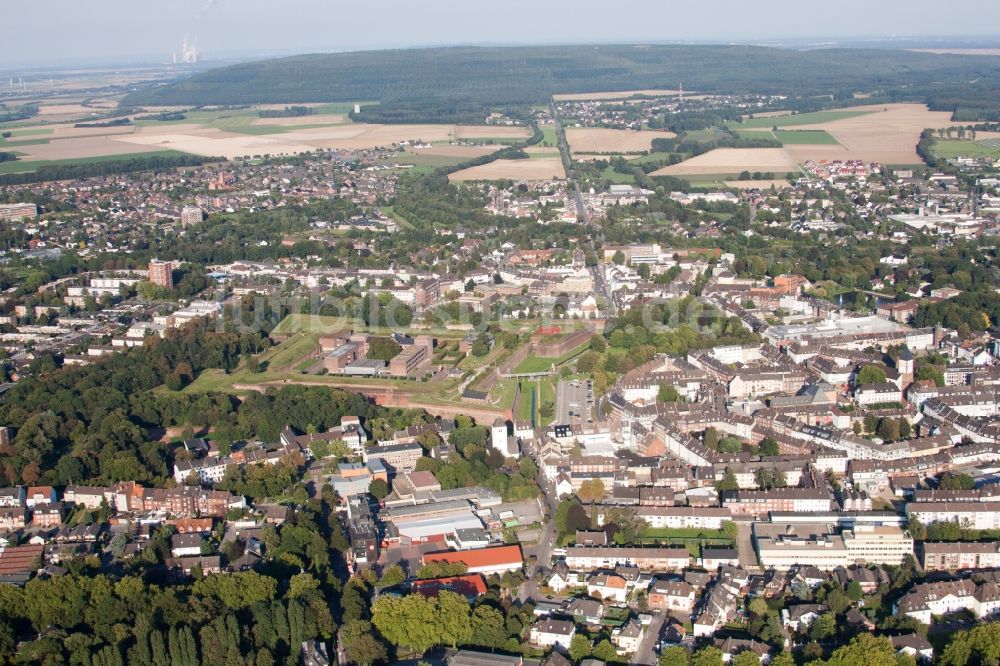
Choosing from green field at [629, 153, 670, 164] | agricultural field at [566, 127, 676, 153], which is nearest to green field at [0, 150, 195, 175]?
agricultural field at [566, 127, 676, 153]

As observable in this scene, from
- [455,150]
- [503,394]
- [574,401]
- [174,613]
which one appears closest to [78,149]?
[455,150]

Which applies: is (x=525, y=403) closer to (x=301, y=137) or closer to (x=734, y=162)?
(x=734, y=162)

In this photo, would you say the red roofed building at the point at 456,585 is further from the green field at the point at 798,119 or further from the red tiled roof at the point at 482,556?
the green field at the point at 798,119

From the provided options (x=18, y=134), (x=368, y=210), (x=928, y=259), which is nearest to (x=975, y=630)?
(x=928, y=259)

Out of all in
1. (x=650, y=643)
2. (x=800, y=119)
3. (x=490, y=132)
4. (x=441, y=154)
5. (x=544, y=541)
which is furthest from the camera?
(x=800, y=119)

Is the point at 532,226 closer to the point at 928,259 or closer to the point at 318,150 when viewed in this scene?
the point at 928,259

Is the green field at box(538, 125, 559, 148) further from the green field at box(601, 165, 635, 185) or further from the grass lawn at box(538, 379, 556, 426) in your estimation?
the grass lawn at box(538, 379, 556, 426)
